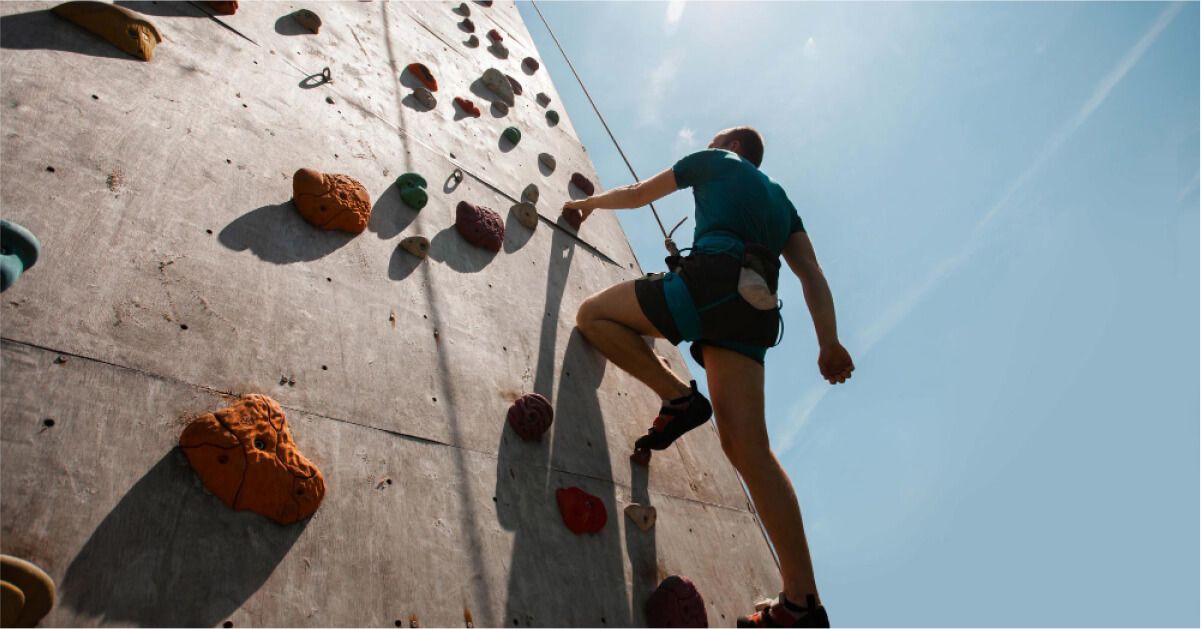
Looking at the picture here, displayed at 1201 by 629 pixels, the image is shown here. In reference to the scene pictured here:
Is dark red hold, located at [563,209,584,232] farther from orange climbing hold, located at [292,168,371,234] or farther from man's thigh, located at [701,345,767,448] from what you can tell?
man's thigh, located at [701,345,767,448]

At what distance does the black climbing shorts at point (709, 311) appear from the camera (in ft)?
4.84

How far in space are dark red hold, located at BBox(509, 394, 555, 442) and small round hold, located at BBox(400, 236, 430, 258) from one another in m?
0.46

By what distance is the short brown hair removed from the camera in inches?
76.7

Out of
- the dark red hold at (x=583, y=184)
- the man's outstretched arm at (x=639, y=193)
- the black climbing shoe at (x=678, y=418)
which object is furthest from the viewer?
the dark red hold at (x=583, y=184)

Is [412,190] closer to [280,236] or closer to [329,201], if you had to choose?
[329,201]

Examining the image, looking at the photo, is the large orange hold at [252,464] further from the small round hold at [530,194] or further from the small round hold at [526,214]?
the small round hold at [530,194]

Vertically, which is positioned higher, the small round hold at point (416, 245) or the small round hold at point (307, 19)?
the small round hold at point (307, 19)

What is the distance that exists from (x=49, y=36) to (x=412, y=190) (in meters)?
0.80

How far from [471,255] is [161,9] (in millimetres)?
1047

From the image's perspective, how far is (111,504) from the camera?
33.8 inches

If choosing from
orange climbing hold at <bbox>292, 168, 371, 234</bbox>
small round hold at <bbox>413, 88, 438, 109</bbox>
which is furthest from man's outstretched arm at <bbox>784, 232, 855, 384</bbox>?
small round hold at <bbox>413, 88, 438, 109</bbox>

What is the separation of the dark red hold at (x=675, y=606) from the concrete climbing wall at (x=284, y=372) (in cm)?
4

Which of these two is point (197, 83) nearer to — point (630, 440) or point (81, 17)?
point (81, 17)

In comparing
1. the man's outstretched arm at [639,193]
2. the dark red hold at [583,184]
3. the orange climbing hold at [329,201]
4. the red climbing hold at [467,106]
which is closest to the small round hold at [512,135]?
the red climbing hold at [467,106]
